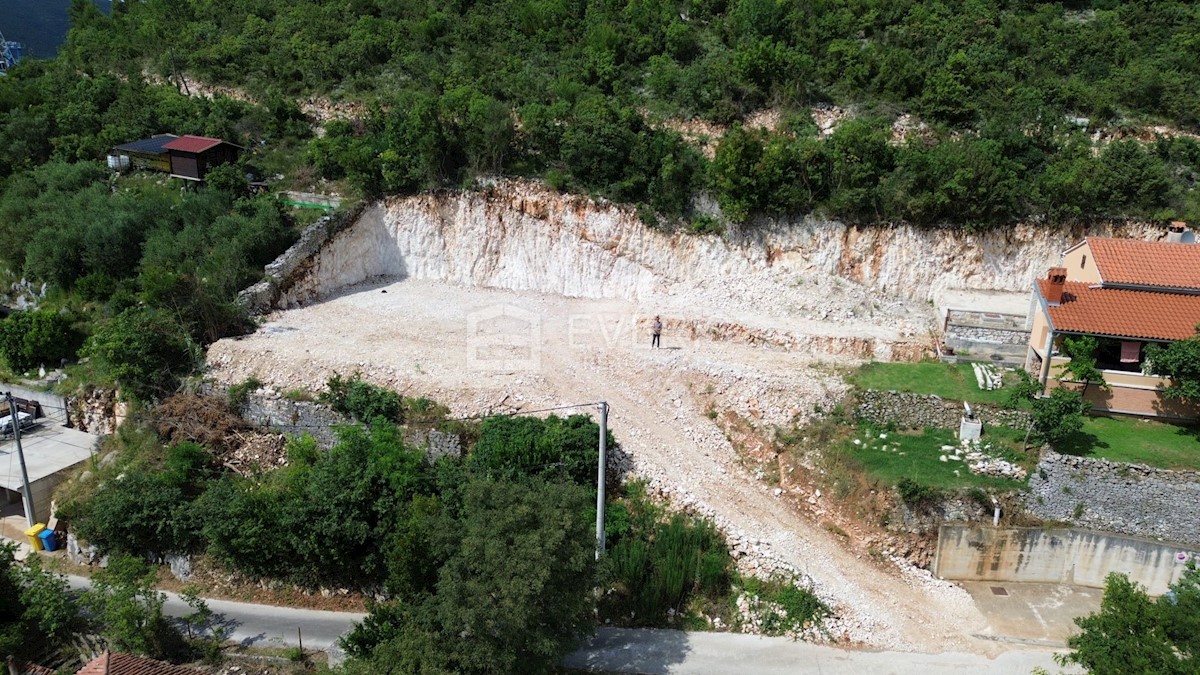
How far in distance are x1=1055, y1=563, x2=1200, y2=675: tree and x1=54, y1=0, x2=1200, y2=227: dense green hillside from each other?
53.3 ft

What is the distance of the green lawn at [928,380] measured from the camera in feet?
74.1

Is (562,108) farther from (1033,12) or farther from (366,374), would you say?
(1033,12)

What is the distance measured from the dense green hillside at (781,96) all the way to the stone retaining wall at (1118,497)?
35.8ft

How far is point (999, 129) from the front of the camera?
96.3 feet

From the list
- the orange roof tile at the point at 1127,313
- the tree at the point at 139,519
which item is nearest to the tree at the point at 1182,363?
the orange roof tile at the point at 1127,313

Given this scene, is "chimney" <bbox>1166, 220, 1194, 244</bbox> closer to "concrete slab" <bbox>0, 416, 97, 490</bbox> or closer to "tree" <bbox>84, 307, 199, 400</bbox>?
"tree" <bbox>84, 307, 199, 400</bbox>

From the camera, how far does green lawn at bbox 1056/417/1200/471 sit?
65.1 feet

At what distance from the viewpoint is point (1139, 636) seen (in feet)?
43.0

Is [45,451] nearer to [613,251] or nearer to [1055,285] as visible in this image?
[613,251]

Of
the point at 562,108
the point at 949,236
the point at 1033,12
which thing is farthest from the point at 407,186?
the point at 1033,12

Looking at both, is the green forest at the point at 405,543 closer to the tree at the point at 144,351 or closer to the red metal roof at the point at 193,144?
the tree at the point at 144,351

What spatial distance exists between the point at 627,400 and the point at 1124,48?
27.7m

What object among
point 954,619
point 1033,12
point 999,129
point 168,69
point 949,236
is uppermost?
point 1033,12

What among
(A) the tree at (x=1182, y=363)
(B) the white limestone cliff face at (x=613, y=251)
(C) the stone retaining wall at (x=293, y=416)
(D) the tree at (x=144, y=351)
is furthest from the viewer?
(B) the white limestone cliff face at (x=613, y=251)
